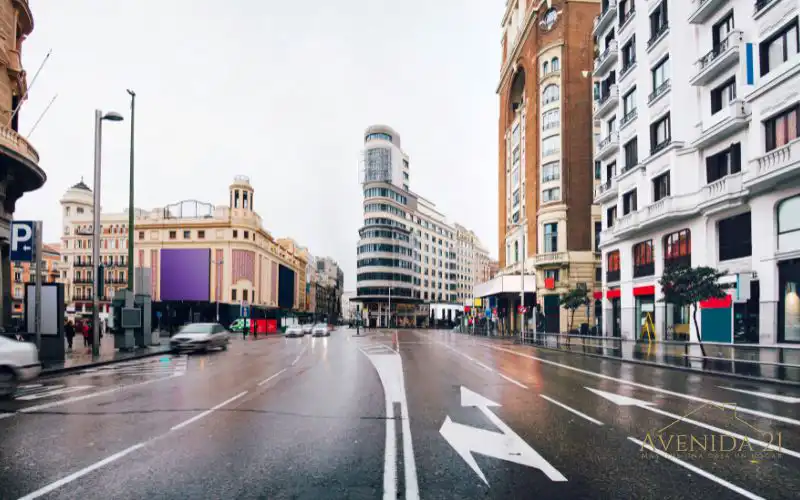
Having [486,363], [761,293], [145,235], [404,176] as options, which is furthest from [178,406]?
[404,176]

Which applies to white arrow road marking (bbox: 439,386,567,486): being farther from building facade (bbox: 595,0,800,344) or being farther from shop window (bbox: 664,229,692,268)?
shop window (bbox: 664,229,692,268)

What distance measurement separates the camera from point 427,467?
6430 mm

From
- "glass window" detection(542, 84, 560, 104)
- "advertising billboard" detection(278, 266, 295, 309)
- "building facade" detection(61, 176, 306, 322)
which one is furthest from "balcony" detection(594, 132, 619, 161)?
"advertising billboard" detection(278, 266, 295, 309)

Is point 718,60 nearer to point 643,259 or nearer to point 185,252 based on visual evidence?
point 643,259

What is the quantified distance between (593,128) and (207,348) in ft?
140

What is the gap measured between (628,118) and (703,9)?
32.2 ft

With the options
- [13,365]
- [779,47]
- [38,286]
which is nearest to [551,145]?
[779,47]

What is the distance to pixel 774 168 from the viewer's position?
2152 centimetres

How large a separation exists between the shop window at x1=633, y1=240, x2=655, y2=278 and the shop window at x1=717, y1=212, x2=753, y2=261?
648cm

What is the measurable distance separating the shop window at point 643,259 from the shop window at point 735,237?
648 cm

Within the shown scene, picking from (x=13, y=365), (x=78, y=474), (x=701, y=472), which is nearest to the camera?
(x=78, y=474)

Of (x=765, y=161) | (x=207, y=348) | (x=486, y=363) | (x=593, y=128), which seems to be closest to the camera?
(x=486, y=363)

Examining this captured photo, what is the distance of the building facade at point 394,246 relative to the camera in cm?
11762

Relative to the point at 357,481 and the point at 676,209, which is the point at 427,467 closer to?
the point at 357,481
